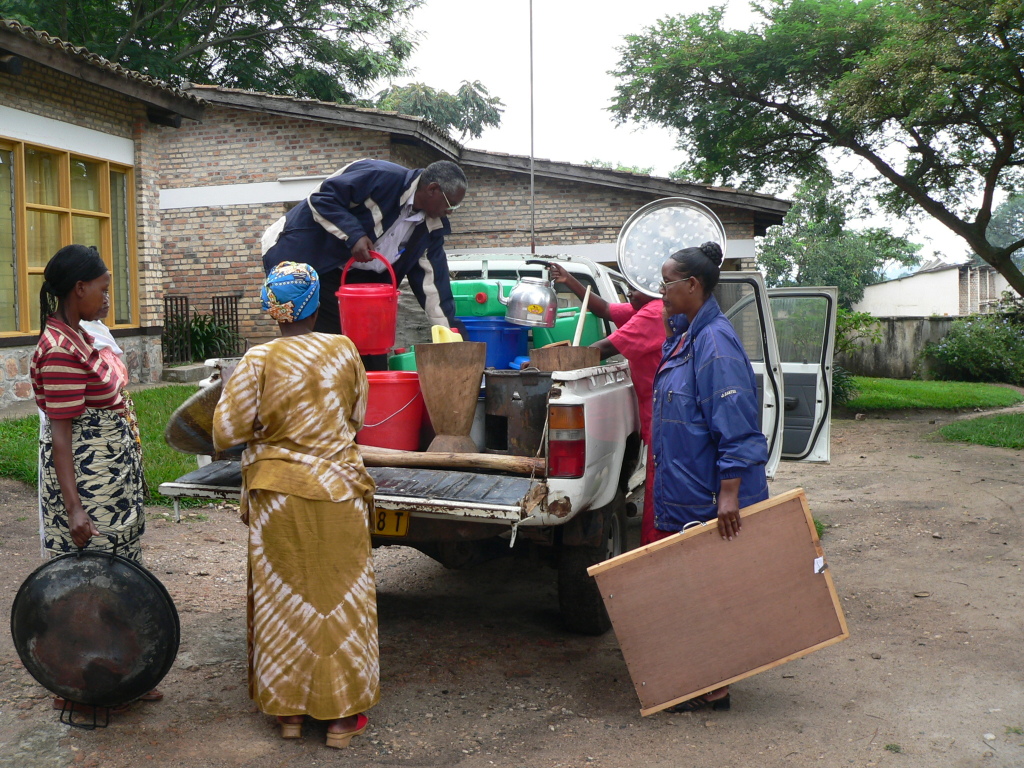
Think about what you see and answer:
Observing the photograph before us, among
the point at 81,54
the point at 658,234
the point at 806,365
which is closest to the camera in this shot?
the point at 658,234

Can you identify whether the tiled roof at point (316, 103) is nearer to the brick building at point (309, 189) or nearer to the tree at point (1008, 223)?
the brick building at point (309, 189)

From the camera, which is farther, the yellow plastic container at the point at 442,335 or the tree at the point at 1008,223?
the tree at the point at 1008,223

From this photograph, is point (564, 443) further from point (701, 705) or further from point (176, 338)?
point (176, 338)

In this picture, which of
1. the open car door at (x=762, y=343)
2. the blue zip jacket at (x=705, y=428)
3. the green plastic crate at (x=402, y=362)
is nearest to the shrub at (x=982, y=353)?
the open car door at (x=762, y=343)

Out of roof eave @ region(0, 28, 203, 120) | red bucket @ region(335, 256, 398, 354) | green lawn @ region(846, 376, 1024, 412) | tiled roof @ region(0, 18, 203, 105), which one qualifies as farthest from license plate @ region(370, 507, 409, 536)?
green lawn @ region(846, 376, 1024, 412)

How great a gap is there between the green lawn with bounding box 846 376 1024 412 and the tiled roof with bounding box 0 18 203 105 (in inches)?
451

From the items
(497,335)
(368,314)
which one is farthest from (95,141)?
(368,314)

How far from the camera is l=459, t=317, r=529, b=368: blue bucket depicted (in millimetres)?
5250

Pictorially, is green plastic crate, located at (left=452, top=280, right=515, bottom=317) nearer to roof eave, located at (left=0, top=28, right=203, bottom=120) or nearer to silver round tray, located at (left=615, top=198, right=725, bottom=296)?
silver round tray, located at (left=615, top=198, right=725, bottom=296)

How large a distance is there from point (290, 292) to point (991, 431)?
441 inches

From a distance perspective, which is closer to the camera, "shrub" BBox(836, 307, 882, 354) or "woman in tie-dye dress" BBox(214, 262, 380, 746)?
"woman in tie-dye dress" BBox(214, 262, 380, 746)

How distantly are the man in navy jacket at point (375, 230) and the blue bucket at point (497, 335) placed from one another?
125mm

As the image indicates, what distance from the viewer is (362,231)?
4723 mm

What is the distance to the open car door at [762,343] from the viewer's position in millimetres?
5992
